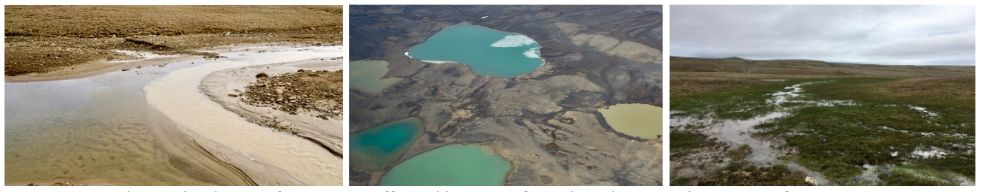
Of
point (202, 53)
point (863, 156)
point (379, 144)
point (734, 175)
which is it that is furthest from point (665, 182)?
point (202, 53)

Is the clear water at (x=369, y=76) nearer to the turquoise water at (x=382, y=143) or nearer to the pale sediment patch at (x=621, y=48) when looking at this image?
the turquoise water at (x=382, y=143)

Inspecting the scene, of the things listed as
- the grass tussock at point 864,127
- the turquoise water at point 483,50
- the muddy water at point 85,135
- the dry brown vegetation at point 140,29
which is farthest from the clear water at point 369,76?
the grass tussock at point 864,127

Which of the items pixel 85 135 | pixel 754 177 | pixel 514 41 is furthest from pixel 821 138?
pixel 85 135

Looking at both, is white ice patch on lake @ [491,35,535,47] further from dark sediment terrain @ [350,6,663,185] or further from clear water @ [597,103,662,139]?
clear water @ [597,103,662,139]

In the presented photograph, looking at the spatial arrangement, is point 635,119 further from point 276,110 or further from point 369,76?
point 276,110

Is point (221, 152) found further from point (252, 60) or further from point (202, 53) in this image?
point (202, 53)
